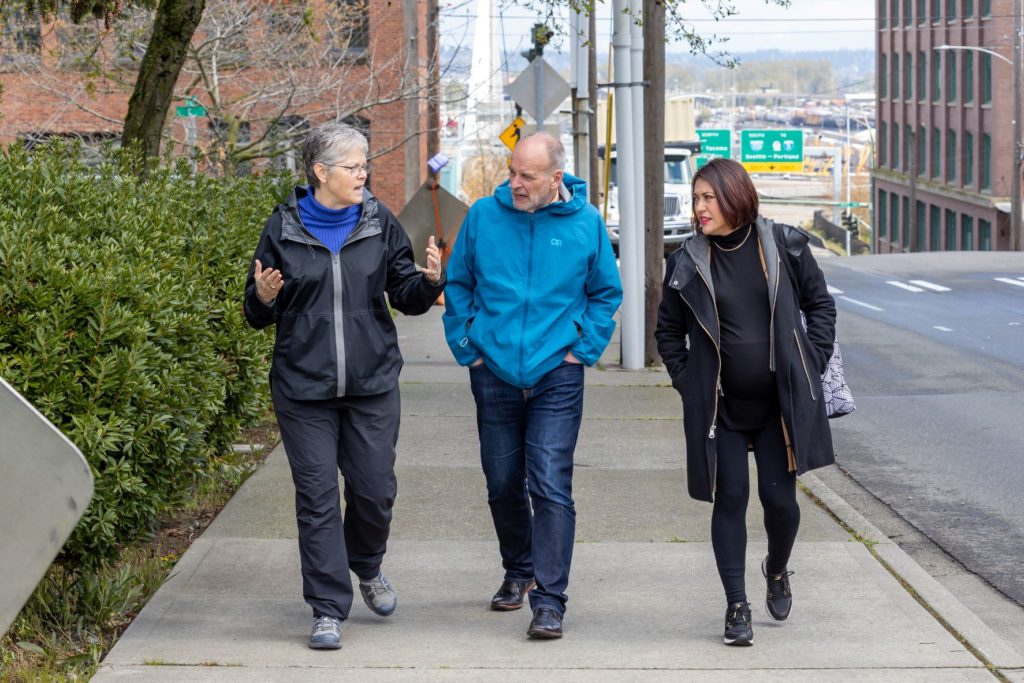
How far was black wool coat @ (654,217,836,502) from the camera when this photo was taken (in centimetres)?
495

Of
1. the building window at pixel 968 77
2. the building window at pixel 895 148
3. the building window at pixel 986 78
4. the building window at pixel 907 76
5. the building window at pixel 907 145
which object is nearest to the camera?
the building window at pixel 986 78

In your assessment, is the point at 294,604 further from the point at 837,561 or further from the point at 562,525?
the point at 837,561

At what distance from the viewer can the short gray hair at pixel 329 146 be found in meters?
5.02

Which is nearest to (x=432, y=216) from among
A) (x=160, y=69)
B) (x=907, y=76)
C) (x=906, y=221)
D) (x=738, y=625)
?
(x=160, y=69)

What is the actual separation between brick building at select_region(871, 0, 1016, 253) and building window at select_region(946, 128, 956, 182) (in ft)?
0.15

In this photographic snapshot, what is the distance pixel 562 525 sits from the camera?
517cm

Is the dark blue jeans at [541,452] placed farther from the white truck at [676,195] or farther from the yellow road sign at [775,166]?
the yellow road sign at [775,166]

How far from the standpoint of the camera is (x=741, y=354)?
4.98 meters

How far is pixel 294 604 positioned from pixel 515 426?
3.78 ft

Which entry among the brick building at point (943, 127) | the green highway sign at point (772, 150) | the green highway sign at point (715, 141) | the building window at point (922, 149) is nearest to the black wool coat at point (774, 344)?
the brick building at point (943, 127)

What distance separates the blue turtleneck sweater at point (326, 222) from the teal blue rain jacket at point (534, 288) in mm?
468

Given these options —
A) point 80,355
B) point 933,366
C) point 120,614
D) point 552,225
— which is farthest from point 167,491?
point 933,366

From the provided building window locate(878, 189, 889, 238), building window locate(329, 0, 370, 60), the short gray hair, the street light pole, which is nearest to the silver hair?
the short gray hair

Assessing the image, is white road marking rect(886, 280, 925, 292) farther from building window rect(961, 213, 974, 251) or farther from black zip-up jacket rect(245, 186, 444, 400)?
building window rect(961, 213, 974, 251)
